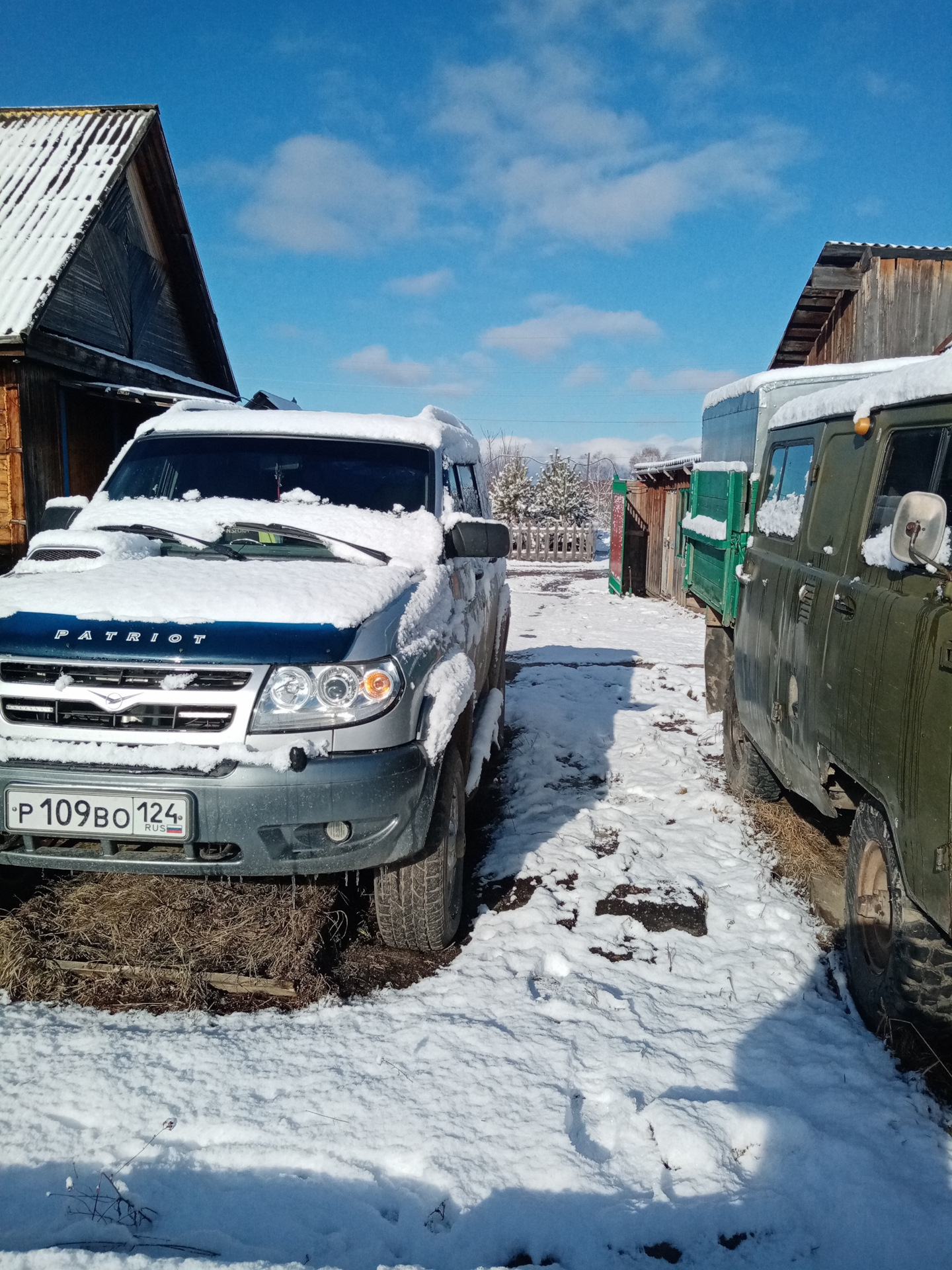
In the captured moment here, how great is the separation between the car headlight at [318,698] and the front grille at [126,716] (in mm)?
135

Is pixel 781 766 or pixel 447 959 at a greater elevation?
pixel 781 766

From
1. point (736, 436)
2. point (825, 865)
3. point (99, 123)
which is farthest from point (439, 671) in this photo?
point (99, 123)

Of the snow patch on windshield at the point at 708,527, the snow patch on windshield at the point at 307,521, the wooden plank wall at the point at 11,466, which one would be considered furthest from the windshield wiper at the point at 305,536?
the wooden plank wall at the point at 11,466

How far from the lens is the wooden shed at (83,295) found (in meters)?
9.51

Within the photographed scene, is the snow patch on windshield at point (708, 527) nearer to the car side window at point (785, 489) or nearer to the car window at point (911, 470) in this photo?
the car side window at point (785, 489)

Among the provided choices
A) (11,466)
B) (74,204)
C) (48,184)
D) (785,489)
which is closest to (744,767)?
(785,489)

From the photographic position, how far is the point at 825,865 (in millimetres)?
4230

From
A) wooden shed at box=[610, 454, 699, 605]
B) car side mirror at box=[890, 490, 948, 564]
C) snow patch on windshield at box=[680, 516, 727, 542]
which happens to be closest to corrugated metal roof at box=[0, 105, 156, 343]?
snow patch on windshield at box=[680, 516, 727, 542]

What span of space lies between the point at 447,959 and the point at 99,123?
14004 millimetres

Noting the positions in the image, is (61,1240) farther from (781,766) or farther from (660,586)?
(660,586)

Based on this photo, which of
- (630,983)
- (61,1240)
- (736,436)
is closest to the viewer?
(61,1240)

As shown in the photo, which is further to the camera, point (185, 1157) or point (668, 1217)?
point (185, 1157)

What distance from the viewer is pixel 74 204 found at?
432 inches

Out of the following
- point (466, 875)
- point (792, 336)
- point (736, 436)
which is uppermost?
point (792, 336)
